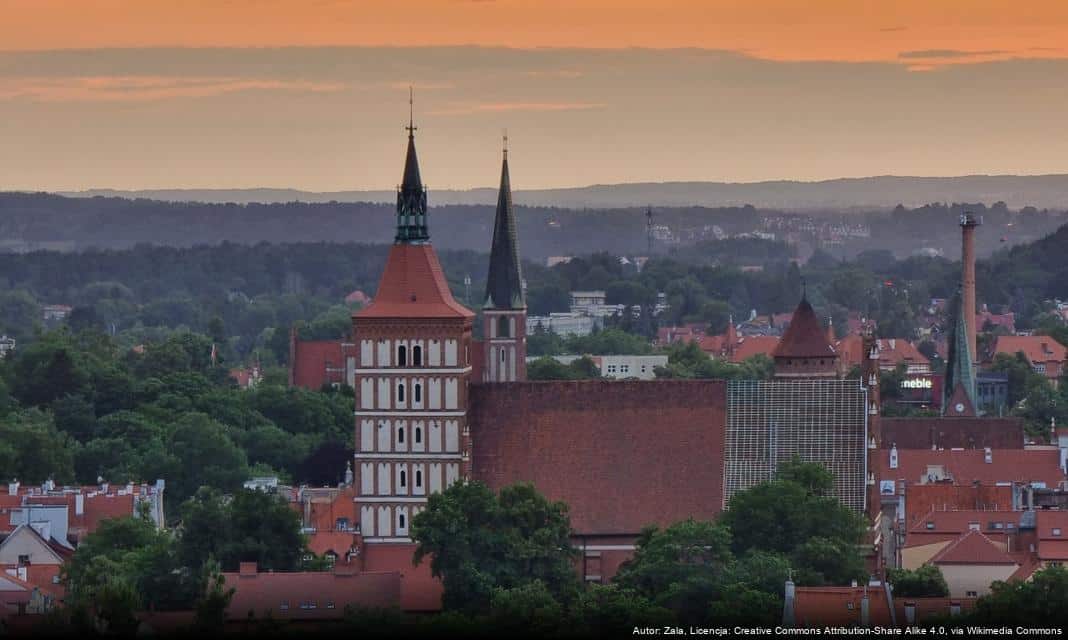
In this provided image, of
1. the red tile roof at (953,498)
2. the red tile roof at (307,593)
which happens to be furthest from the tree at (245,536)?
the red tile roof at (953,498)

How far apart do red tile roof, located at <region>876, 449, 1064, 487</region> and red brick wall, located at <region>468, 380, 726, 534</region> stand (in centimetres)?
1682

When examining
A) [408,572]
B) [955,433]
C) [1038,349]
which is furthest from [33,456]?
[1038,349]

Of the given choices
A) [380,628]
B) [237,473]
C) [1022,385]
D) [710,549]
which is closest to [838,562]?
[710,549]

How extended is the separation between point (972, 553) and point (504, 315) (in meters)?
23.5

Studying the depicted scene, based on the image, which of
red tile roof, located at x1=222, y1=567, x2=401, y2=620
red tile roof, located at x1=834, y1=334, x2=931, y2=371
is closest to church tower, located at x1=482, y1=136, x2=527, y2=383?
red tile roof, located at x1=222, y1=567, x2=401, y2=620

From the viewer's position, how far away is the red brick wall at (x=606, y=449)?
72.0 meters

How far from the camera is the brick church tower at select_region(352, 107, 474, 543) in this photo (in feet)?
236

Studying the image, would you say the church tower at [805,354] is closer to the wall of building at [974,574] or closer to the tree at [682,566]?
the wall of building at [974,574]

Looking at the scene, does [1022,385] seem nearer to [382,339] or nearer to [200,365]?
[200,365]

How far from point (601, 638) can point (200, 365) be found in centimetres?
8130

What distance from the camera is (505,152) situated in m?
97.5

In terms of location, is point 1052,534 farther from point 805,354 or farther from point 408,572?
point 408,572

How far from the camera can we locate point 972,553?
71000 mm

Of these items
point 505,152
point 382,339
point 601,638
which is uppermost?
point 505,152
